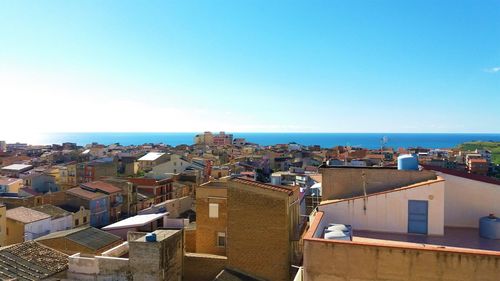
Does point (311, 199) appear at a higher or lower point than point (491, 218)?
lower

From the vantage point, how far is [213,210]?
1024 inches

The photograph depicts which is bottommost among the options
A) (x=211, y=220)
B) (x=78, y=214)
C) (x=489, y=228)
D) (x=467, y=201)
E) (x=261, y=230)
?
(x=78, y=214)

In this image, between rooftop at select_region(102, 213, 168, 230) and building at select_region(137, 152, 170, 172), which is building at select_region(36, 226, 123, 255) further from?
building at select_region(137, 152, 170, 172)

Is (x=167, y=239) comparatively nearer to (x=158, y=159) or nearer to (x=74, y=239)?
(x=74, y=239)

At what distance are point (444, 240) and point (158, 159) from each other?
6960cm

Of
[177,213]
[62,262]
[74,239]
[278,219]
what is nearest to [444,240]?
[278,219]

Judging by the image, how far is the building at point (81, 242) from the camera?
27750 mm

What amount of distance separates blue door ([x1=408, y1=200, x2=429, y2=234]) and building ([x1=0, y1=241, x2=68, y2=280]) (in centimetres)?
1642

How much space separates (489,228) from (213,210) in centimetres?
1666

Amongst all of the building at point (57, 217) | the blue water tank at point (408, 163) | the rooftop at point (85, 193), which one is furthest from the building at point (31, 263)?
the rooftop at point (85, 193)

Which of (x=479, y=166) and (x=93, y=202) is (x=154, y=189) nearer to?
(x=93, y=202)

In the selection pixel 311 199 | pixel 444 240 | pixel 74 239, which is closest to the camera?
pixel 444 240

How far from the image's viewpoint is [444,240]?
12672mm

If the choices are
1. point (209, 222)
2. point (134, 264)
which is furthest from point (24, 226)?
point (134, 264)
